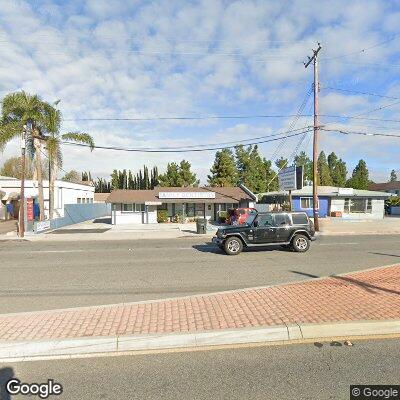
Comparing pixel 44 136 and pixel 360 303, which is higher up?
pixel 44 136

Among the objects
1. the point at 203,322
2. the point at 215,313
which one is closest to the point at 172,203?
the point at 215,313

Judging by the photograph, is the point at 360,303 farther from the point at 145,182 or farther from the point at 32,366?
the point at 145,182

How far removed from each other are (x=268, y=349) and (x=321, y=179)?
210ft

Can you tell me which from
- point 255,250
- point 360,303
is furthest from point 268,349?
point 255,250

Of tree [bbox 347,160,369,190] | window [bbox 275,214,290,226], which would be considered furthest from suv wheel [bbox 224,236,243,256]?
tree [bbox 347,160,369,190]

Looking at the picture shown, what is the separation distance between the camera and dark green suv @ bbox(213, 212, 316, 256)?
1252cm

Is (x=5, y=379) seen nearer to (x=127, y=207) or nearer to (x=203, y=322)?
(x=203, y=322)

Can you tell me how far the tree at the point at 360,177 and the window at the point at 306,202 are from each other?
89.4 ft

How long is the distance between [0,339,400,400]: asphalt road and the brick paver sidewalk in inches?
23.2

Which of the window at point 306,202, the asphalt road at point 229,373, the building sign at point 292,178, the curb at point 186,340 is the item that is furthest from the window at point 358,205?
the asphalt road at point 229,373

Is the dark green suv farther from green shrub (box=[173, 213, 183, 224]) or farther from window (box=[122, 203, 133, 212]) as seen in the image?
window (box=[122, 203, 133, 212])

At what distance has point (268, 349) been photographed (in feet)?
13.9

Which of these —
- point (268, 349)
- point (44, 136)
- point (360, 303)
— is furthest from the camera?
point (44, 136)

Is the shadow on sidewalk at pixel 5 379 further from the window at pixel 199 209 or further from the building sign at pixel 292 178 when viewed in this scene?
the window at pixel 199 209
